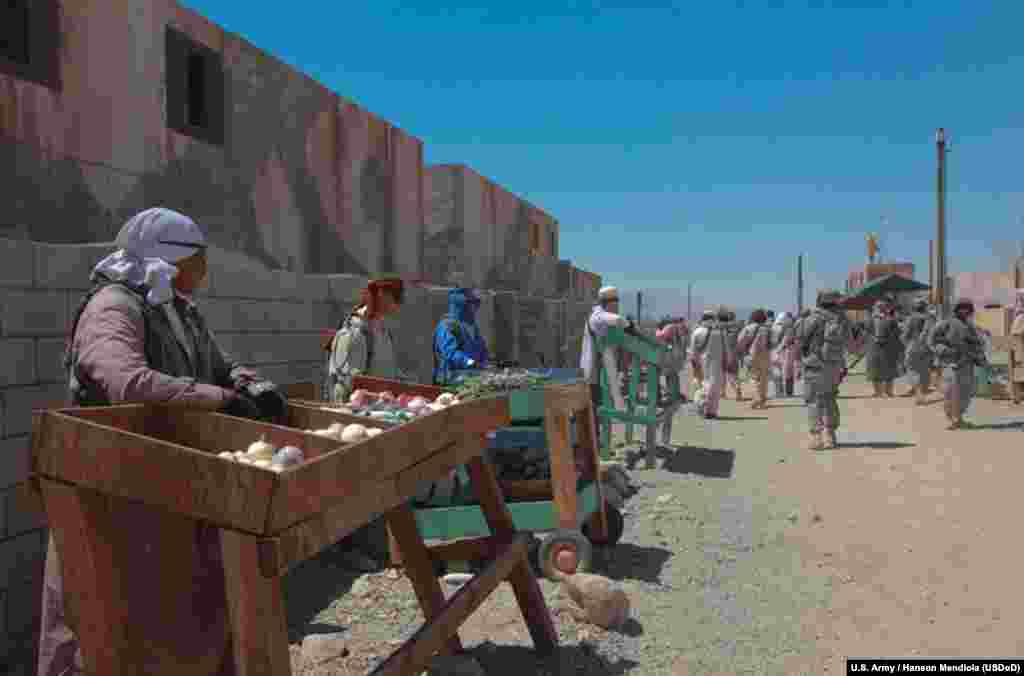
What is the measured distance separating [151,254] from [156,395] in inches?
21.2

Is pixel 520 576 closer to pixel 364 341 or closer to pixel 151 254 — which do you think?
pixel 364 341

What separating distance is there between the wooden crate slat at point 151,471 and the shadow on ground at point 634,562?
3.50 meters

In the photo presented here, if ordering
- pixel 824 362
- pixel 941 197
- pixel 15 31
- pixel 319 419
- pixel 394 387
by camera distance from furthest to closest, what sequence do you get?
1. pixel 941 197
2. pixel 824 362
3. pixel 15 31
4. pixel 394 387
5. pixel 319 419

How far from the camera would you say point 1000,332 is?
62.2ft

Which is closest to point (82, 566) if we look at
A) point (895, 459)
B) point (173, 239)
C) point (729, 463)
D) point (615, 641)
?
point (173, 239)

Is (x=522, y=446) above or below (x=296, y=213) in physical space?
below

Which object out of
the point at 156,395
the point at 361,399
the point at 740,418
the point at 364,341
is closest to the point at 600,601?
the point at 361,399

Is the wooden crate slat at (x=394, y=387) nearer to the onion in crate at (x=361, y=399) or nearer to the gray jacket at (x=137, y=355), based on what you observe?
the onion in crate at (x=361, y=399)

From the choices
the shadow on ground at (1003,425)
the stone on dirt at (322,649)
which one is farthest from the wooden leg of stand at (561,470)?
the shadow on ground at (1003,425)

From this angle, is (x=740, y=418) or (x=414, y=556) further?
(x=740, y=418)

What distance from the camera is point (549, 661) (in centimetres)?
365

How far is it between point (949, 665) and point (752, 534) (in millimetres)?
2277

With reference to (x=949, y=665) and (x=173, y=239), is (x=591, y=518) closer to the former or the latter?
(x=949, y=665)

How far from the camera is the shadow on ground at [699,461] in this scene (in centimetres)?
829
